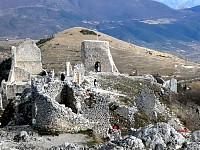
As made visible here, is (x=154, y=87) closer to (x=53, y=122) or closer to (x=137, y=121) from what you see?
(x=137, y=121)

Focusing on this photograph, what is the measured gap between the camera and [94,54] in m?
44.1

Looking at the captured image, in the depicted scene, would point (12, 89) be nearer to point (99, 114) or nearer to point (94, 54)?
point (94, 54)

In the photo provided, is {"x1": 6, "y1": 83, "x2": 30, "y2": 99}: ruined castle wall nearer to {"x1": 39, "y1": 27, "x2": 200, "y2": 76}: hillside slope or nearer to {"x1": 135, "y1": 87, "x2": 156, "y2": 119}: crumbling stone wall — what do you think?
{"x1": 135, "y1": 87, "x2": 156, "y2": 119}: crumbling stone wall

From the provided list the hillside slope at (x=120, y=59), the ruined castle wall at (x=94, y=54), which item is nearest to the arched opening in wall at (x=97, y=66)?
the ruined castle wall at (x=94, y=54)

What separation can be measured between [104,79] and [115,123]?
11056 millimetres

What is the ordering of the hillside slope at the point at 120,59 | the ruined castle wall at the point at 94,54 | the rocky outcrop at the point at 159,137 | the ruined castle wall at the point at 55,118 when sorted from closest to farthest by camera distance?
the rocky outcrop at the point at 159,137 → the ruined castle wall at the point at 55,118 → the ruined castle wall at the point at 94,54 → the hillside slope at the point at 120,59

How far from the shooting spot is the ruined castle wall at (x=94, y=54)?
4384cm

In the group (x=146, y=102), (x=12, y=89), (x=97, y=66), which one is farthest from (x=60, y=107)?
(x=97, y=66)

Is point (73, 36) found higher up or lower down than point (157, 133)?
higher up

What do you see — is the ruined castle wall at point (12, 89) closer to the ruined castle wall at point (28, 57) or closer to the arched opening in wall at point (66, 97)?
the ruined castle wall at point (28, 57)

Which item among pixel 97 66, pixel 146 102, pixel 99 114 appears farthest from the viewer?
pixel 97 66

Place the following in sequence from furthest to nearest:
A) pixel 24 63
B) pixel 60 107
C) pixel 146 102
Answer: pixel 24 63
pixel 146 102
pixel 60 107

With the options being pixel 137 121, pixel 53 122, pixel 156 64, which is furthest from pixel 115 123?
pixel 156 64

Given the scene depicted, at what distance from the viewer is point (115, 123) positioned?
30172 mm
